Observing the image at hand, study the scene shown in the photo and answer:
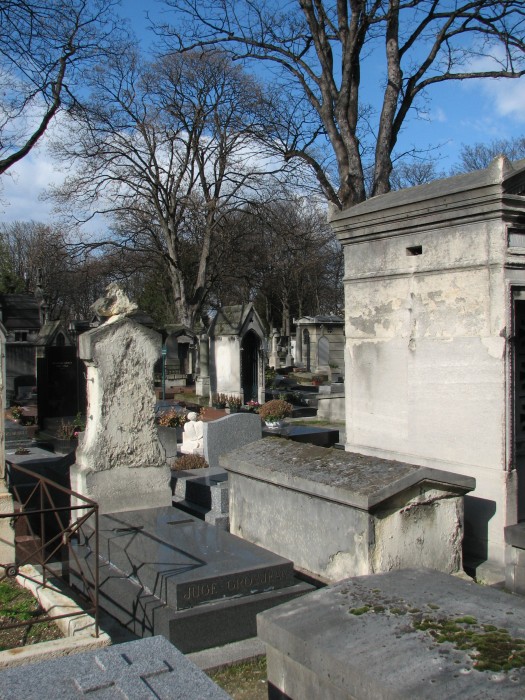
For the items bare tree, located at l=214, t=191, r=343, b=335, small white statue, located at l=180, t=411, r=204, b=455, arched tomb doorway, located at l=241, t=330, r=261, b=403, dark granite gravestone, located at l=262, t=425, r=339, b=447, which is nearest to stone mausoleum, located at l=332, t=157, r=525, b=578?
dark granite gravestone, located at l=262, t=425, r=339, b=447

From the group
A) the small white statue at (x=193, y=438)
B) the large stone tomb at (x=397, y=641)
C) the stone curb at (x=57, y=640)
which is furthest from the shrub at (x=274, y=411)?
the large stone tomb at (x=397, y=641)

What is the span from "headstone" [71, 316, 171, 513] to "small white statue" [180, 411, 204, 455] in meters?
4.91

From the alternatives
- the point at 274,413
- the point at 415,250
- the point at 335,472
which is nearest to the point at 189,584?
the point at 335,472

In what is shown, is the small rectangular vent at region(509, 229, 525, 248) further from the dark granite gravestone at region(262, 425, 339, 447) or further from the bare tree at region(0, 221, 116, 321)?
the bare tree at region(0, 221, 116, 321)

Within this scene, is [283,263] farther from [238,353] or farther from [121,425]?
[121,425]

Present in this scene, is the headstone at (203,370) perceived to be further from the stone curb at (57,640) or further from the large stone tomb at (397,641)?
the large stone tomb at (397,641)

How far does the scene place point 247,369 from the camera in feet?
77.5

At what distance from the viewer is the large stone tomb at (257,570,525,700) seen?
267 cm

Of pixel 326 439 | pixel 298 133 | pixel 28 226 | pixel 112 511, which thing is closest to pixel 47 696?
pixel 112 511

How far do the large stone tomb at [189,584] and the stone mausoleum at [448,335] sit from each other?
6.29 ft

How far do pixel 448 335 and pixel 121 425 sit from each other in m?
3.28

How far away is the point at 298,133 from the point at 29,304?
18.8m

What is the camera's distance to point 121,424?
7.00 m

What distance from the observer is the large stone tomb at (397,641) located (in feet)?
8.76
